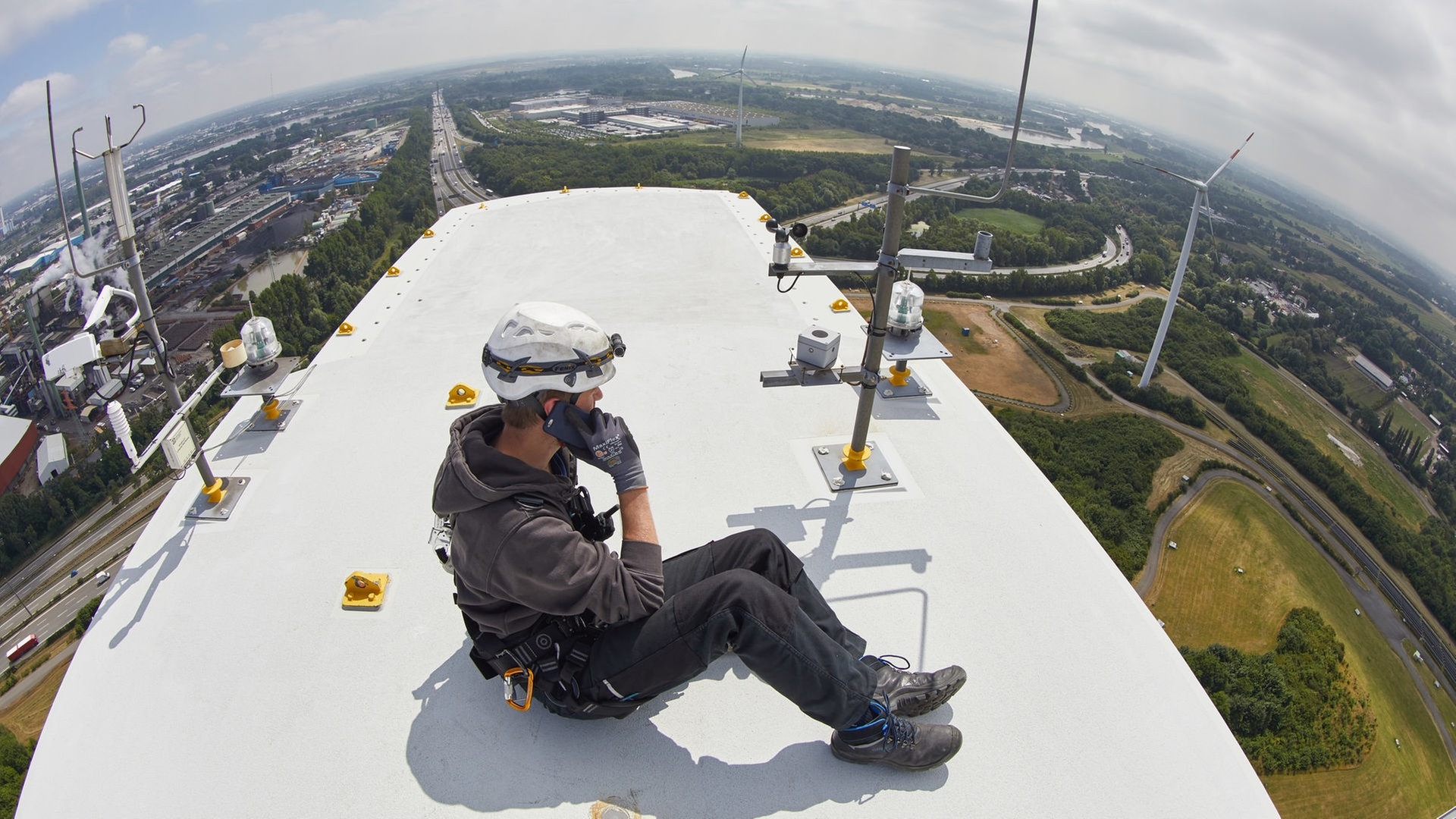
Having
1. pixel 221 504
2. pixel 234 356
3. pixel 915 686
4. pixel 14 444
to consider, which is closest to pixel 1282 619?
pixel 915 686

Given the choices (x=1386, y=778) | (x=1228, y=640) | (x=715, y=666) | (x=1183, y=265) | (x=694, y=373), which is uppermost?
(x=694, y=373)

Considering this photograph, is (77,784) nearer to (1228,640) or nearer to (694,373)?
(694,373)

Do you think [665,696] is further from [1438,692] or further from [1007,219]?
[1007,219]

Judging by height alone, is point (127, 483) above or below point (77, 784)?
below

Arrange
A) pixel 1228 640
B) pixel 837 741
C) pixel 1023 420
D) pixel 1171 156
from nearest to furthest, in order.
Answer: pixel 837 741
pixel 1228 640
pixel 1023 420
pixel 1171 156

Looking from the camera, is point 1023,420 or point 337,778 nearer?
point 337,778

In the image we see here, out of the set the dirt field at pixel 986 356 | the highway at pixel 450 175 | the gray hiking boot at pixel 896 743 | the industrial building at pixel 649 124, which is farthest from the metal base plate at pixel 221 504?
the industrial building at pixel 649 124

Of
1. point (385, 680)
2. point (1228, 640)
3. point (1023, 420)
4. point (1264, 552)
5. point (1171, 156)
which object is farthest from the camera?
point (1171, 156)

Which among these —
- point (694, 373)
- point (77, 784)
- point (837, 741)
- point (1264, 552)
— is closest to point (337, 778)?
point (77, 784)
